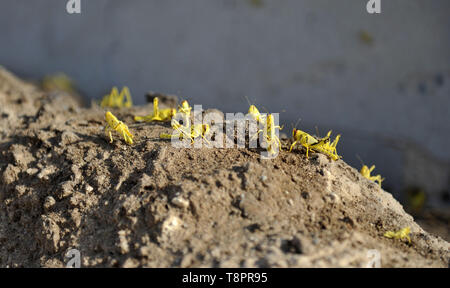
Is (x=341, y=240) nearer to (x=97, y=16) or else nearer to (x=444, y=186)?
(x=444, y=186)

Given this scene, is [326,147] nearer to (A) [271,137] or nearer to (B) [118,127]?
(A) [271,137]

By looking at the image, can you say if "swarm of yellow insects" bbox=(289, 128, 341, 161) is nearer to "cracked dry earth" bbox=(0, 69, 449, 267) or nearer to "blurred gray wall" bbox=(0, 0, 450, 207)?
"cracked dry earth" bbox=(0, 69, 449, 267)

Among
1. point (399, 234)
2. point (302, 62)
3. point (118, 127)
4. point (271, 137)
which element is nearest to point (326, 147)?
point (271, 137)

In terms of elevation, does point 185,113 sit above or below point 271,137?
above

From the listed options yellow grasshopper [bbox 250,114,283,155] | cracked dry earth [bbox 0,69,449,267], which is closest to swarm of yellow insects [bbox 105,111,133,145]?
cracked dry earth [bbox 0,69,449,267]

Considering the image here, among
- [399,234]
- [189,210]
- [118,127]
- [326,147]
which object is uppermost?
[118,127]
